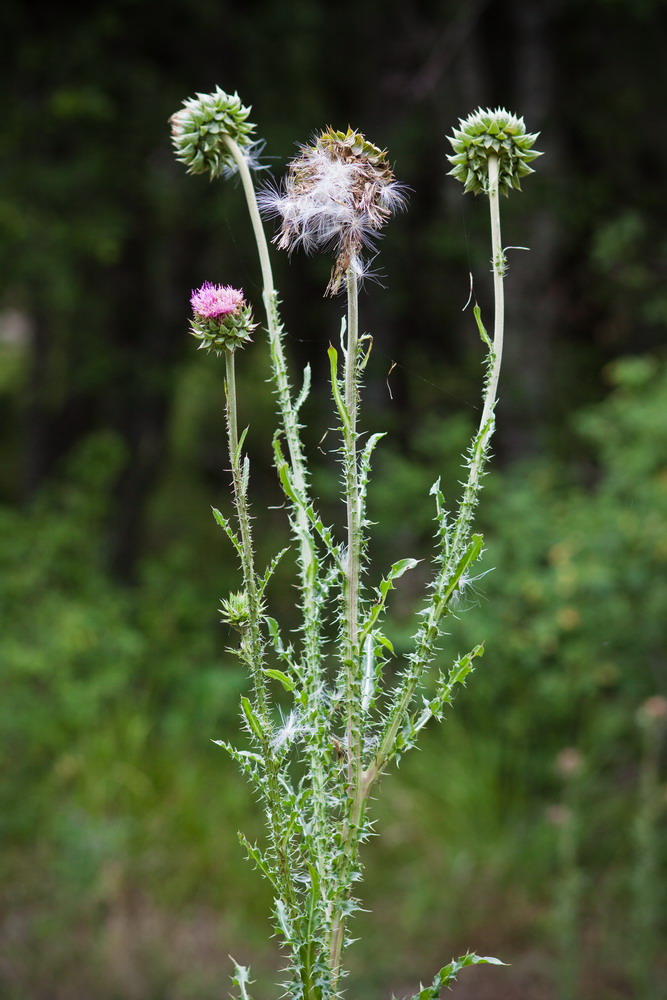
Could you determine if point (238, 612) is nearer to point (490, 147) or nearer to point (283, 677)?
point (283, 677)

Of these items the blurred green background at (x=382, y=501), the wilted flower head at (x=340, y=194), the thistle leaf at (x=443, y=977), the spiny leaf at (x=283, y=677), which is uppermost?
the blurred green background at (x=382, y=501)

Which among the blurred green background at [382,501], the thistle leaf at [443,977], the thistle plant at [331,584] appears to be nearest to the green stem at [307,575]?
the thistle plant at [331,584]

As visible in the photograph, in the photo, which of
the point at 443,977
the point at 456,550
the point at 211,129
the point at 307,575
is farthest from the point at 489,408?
the point at 443,977

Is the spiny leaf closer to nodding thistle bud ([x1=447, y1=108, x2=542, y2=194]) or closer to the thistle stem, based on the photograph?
the thistle stem

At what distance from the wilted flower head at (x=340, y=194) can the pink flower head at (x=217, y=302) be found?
0.09m

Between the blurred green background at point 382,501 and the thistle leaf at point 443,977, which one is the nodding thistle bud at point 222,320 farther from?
the blurred green background at point 382,501

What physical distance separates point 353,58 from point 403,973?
19.7ft

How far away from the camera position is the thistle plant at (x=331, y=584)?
90 centimetres

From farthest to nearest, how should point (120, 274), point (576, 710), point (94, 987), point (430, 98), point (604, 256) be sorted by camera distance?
point (120, 274)
point (430, 98)
point (604, 256)
point (576, 710)
point (94, 987)

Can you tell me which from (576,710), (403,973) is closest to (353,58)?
(576,710)

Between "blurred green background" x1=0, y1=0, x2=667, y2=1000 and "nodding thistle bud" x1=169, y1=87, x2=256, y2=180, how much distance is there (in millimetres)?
2378

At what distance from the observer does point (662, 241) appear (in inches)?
250

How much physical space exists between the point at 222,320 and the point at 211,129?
0.21m

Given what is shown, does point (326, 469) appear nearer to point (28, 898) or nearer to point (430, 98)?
point (430, 98)
